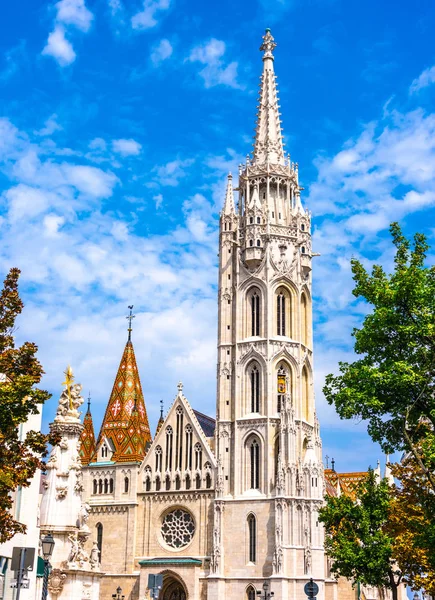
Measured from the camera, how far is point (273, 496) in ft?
180

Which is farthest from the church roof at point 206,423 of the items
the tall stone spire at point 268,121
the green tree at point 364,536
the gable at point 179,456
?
the green tree at point 364,536

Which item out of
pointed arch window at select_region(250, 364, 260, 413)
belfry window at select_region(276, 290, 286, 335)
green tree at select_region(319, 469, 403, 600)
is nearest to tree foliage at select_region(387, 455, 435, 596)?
green tree at select_region(319, 469, 403, 600)

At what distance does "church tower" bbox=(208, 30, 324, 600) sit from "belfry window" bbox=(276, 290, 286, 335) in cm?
7

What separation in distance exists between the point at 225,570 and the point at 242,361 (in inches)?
532

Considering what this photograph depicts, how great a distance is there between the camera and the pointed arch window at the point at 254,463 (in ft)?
184

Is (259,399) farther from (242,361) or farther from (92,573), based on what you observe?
(92,573)

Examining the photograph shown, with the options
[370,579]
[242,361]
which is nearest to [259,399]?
[242,361]

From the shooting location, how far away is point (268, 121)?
2633 inches

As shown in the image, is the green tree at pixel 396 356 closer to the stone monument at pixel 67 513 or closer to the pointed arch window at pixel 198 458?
the stone monument at pixel 67 513

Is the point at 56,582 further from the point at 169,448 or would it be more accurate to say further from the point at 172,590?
the point at 169,448

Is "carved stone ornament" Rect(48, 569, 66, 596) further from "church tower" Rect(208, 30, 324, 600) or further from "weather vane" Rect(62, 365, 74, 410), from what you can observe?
"church tower" Rect(208, 30, 324, 600)

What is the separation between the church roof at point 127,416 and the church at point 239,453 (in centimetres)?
9

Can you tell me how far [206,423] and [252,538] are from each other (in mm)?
11099

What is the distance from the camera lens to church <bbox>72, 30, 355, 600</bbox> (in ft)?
179
